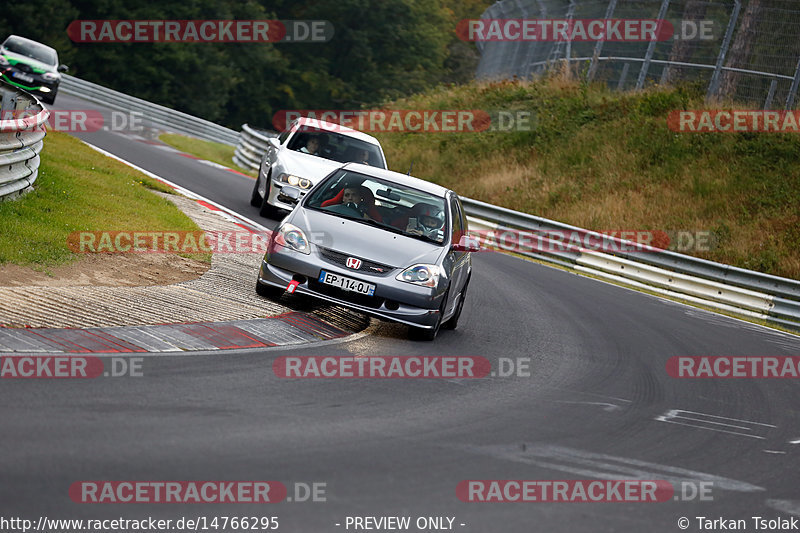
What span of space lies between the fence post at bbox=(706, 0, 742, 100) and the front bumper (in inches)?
759

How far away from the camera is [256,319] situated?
9.64 metres

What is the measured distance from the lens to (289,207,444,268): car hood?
1022 centimetres

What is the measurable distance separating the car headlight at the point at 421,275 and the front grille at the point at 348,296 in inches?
12.9

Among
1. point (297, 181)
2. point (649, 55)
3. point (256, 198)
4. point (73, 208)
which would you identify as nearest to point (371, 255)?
point (73, 208)

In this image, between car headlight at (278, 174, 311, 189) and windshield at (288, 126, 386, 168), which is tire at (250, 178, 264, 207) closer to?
windshield at (288, 126, 386, 168)

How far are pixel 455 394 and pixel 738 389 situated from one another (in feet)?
13.8

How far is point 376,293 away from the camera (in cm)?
1000

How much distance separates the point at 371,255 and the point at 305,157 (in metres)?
7.32

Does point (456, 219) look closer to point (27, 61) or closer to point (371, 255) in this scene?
point (371, 255)

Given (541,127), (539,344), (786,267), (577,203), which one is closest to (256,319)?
(539,344)

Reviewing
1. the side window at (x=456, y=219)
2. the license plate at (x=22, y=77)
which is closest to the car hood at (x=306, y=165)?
the side window at (x=456, y=219)

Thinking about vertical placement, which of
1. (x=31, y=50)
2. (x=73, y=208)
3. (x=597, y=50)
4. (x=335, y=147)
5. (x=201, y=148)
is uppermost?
(x=597, y=50)

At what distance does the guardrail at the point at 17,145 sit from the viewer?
38.4ft

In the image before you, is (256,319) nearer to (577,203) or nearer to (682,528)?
(682,528)
